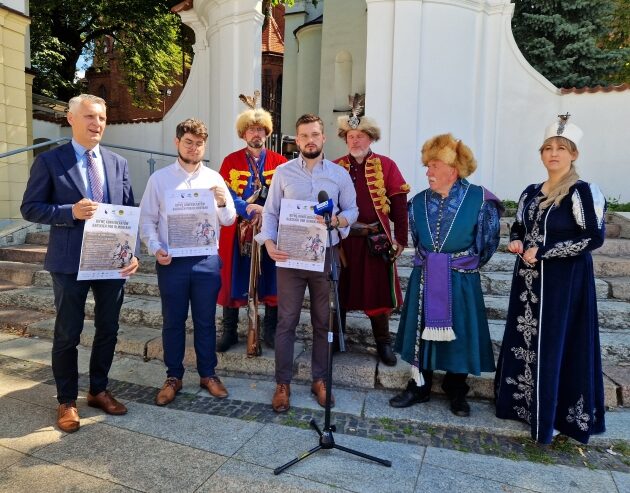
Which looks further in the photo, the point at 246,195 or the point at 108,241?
the point at 246,195

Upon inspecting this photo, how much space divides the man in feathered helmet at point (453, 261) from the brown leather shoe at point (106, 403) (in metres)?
2.22

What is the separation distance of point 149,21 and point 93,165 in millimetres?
16014

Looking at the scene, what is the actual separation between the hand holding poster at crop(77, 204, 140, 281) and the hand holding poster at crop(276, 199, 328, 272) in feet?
3.38

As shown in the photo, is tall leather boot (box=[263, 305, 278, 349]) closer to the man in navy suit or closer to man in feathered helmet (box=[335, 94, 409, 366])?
man in feathered helmet (box=[335, 94, 409, 366])

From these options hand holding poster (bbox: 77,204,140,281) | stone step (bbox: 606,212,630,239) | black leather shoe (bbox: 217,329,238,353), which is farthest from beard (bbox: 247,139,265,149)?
stone step (bbox: 606,212,630,239)

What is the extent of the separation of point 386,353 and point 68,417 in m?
2.46

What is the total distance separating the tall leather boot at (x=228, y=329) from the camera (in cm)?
440

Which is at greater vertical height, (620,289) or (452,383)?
(620,289)

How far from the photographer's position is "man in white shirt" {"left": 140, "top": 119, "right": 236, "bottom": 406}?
11.6 feet

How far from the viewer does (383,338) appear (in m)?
4.12

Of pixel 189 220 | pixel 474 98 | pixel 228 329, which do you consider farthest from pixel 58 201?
pixel 474 98

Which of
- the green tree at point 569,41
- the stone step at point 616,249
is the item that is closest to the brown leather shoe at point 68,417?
the stone step at point 616,249

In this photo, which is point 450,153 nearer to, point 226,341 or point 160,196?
point 160,196

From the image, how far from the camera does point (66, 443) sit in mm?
3096
